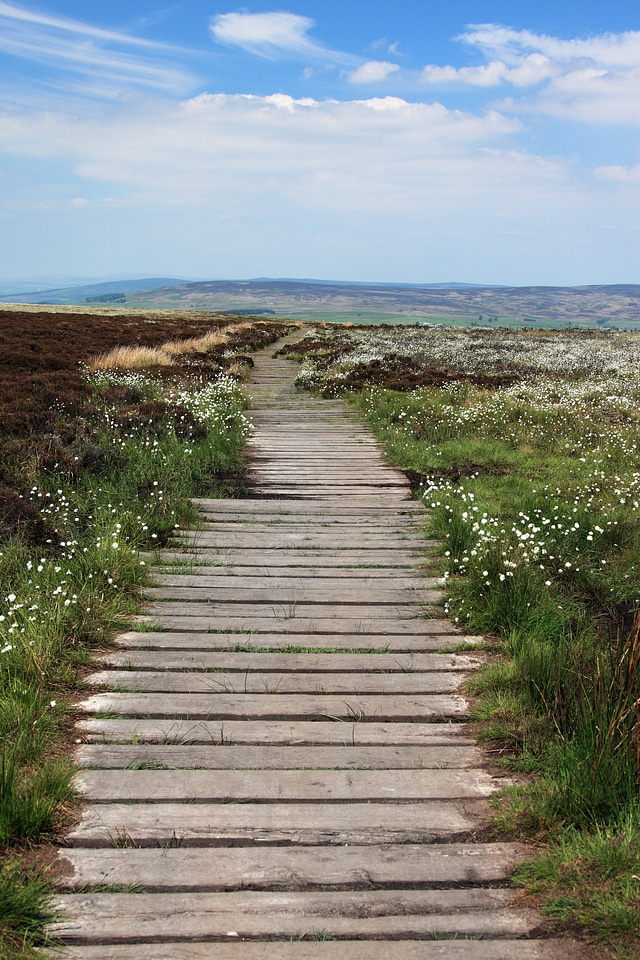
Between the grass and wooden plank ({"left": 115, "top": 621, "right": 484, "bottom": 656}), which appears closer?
the grass

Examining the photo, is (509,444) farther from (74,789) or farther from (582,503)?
(74,789)

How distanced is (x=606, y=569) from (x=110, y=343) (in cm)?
2352

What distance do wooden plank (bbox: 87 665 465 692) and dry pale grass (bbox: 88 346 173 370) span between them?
14.8 metres

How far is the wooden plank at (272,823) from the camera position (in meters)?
3.12

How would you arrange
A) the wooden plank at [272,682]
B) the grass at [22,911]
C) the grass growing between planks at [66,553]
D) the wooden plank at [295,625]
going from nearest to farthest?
the grass at [22,911] < the grass growing between planks at [66,553] < the wooden plank at [272,682] < the wooden plank at [295,625]

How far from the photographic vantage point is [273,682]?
4566 mm

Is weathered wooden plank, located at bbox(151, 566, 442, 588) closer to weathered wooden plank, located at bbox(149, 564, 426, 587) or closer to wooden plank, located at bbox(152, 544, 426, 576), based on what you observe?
weathered wooden plank, located at bbox(149, 564, 426, 587)

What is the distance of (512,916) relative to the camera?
2.73 meters

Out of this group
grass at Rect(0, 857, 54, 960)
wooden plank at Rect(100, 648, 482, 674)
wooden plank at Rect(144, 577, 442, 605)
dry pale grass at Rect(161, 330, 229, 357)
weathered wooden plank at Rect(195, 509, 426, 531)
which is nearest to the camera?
grass at Rect(0, 857, 54, 960)

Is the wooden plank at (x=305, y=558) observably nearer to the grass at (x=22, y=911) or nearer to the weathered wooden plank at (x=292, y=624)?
the weathered wooden plank at (x=292, y=624)

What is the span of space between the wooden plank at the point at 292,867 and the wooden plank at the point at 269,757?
0.62 metres

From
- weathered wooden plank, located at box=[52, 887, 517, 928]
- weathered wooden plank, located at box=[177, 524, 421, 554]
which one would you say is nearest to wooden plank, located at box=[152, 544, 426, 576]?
weathered wooden plank, located at box=[177, 524, 421, 554]

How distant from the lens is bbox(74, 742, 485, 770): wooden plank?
3670 millimetres

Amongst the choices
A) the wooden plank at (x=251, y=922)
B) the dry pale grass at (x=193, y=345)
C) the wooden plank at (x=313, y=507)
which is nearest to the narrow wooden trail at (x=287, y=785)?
the wooden plank at (x=251, y=922)
